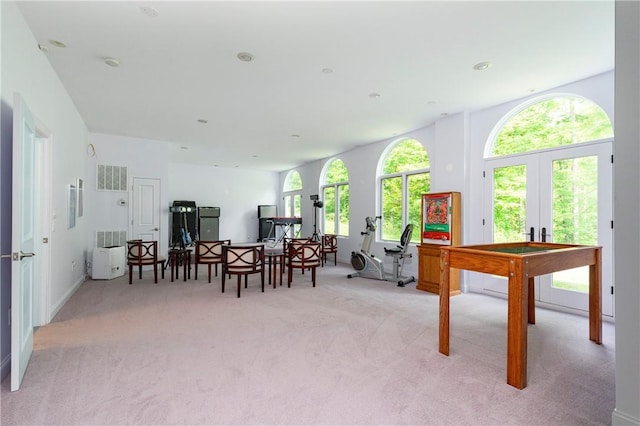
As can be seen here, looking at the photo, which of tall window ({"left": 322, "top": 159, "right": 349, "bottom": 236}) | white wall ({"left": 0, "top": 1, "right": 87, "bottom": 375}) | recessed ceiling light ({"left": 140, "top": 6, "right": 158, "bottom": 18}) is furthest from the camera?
tall window ({"left": 322, "top": 159, "right": 349, "bottom": 236})

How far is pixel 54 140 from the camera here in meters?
3.94

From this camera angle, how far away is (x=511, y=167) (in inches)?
190

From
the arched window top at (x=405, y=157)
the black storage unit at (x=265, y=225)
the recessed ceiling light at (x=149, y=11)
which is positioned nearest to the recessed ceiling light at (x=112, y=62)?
the recessed ceiling light at (x=149, y=11)

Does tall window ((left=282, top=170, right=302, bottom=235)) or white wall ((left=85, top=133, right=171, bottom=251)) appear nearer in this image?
white wall ((left=85, top=133, right=171, bottom=251))

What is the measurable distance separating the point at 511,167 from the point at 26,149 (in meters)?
5.62

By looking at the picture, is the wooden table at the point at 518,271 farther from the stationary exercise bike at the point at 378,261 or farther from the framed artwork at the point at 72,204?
the framed artwork at the point at 72,204

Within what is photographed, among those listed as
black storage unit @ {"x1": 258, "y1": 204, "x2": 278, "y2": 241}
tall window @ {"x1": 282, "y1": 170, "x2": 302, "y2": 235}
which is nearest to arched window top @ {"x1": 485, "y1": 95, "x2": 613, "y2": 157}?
tall window @ {"x1": 282, "y1": 170, "x2": 302, "y2": 235}

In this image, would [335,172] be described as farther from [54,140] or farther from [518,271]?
[518,271]

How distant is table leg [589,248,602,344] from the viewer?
312 cm

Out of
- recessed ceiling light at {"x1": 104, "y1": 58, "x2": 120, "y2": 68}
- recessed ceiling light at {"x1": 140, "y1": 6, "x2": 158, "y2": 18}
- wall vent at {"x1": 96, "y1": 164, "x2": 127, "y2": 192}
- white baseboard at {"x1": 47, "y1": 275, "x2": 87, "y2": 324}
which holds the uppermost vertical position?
recessed ceiling light at {"x1": 104, "y1": 58, "x2": 120, "y2": 68}

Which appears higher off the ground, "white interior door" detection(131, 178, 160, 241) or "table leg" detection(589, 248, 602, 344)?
"white interior door" detection(131, 178, 160, 241)

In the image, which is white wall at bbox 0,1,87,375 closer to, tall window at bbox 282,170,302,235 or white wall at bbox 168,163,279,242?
white wall at bbox 168,163,279,242

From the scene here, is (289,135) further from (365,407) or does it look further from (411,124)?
(365,407)

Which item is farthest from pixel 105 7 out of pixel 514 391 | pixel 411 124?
pixel 411 124
